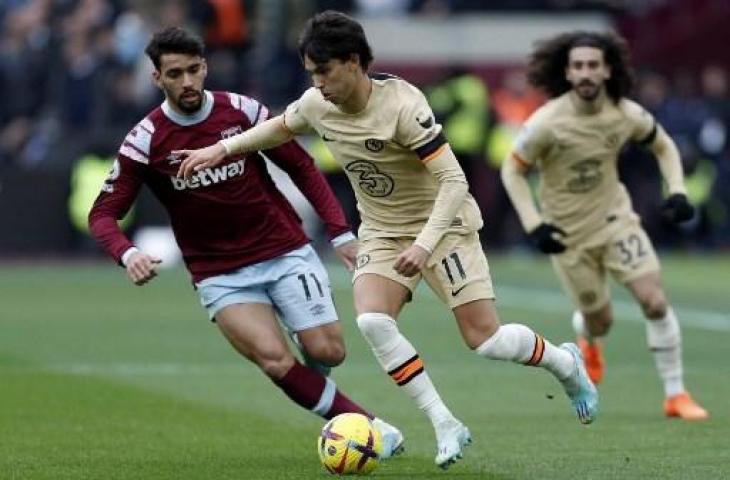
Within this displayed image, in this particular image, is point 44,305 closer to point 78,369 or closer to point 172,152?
point 78,369

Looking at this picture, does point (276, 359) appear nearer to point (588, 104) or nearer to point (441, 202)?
point (441, 202)

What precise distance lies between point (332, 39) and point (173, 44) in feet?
3.32

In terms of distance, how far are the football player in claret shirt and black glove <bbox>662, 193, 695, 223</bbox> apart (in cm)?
235

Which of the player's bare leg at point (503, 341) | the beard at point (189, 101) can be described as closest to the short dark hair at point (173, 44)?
the beard at point (189, 101)

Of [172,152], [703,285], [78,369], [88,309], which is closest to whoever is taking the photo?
[172,152]

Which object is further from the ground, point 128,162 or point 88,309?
point 128,162

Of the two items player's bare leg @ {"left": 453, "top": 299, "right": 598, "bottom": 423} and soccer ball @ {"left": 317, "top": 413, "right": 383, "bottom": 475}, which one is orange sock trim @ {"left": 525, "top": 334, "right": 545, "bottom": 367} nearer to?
player's bare leg @ {"left": 453, "top": 299, "right": 598, "bottom": 423}

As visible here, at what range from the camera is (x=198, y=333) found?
1841 centimetres

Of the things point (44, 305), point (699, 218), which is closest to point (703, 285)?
point (699, 218)

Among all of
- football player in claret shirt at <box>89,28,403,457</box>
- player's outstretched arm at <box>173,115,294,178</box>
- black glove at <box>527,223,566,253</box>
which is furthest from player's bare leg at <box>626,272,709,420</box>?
player's outstretched arm at <box>173,115,294,178</box>

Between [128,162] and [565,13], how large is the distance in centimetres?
2115

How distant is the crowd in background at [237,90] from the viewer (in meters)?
27.5

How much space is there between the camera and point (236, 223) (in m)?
10.6

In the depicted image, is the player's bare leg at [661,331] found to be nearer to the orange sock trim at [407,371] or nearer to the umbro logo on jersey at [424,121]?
the orange sock trim at [407,371]
